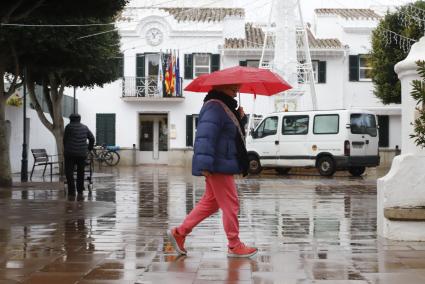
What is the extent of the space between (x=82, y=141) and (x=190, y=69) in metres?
22.1

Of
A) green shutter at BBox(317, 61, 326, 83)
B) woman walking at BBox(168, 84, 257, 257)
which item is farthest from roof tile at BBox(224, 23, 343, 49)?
woman walking at BBox(168, 84, 257, 257)

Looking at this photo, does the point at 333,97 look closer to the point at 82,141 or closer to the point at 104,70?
the point at 104,70

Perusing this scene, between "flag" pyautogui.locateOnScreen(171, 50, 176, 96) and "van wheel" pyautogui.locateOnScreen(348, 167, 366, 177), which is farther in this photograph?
"flag" pyautogui.locateOnScreen(171, 50, 176, 96)

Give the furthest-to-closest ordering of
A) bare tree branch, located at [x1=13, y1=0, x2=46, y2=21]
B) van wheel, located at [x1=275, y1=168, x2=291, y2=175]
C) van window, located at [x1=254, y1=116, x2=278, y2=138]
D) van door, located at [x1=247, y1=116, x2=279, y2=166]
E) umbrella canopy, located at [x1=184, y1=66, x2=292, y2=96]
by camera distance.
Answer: van wheel, located at [x1=275, y1=168, x2=291, y2=175]
van window, located at [x1=254, y1=116, x2=278, y2=138]
van door, located at [x1=247, y1=116, x2=279, y2=166]
bare tree branch, located at [x1=13, y1=0, x2=46, y2=21]
umbrella canopy, located at [x1=184, y1=66, x2=292, y2=96]

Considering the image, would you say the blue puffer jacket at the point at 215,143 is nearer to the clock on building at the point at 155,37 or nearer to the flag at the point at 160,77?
the flag at the point at 160,77

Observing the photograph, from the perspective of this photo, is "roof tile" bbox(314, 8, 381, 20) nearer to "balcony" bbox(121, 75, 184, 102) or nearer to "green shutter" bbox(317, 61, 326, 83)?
"green shutter" bbox(317, 61, 326, 83)

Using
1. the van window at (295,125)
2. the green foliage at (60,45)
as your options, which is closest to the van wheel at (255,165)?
the van window at (295,125)

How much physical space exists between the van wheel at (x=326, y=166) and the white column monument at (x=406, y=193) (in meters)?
15.2

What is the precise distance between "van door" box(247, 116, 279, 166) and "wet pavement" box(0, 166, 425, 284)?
10.5 meters

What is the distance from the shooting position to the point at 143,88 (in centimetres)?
3616

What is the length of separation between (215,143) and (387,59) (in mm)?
24850

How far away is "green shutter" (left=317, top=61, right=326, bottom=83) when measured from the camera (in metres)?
36.2

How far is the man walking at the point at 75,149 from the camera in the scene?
14584 millimetres

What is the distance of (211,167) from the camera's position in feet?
22.8
